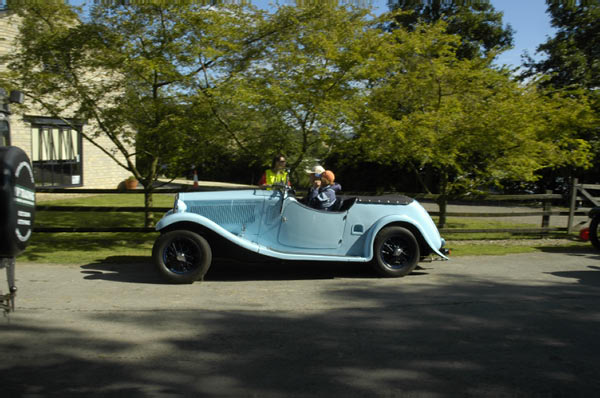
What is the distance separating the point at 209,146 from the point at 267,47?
2.19m

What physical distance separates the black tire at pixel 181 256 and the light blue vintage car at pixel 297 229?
0.5 inches

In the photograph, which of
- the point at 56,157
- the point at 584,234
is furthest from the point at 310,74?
the point at 56,157

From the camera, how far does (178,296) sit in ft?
20.1

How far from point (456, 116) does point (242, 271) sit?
17.7ft

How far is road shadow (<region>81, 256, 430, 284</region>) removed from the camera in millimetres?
7199

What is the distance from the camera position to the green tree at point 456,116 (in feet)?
32.6

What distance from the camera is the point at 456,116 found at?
10.2m

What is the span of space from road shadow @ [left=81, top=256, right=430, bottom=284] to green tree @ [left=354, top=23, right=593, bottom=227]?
2.82m

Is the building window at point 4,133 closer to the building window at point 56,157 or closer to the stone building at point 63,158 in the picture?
the stone building at point 63,158

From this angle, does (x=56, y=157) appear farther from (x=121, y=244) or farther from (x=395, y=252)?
(x=395, y=252)

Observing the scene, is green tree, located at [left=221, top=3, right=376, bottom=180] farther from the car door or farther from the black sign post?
the black sign post

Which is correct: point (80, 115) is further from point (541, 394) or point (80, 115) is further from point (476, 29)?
point (476, 29)

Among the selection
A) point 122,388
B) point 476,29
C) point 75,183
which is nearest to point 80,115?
point 122,388

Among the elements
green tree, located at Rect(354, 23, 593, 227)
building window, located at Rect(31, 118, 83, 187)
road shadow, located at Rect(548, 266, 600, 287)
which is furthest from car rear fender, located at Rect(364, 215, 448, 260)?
building window, located at Rect(31, 118, 83, 187)
